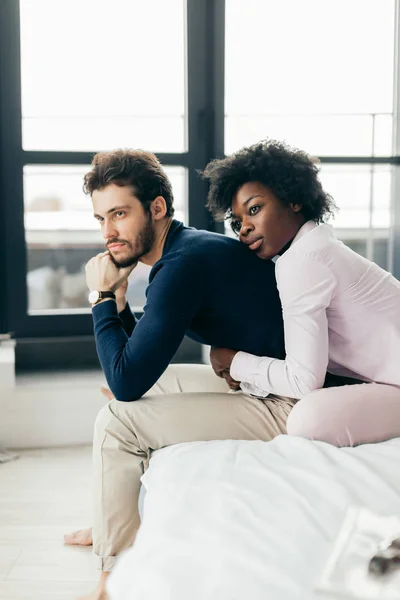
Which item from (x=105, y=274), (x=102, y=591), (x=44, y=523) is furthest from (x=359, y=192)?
(x=102, y=591)

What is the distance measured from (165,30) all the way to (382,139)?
45.2 inches

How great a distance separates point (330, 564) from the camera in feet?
2.74

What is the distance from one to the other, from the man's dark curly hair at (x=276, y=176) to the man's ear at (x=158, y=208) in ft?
0.44

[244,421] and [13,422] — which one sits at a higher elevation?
[244,421]

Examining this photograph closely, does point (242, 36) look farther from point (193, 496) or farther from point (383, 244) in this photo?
point (193, 496)

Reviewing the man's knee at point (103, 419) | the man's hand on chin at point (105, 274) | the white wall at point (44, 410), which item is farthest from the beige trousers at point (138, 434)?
the white wall at point (44, 410)

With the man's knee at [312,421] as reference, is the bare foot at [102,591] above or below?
below

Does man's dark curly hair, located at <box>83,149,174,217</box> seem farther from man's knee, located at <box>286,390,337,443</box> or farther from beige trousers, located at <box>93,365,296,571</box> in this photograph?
man's knee, located at <box>286,390,337,443</box>

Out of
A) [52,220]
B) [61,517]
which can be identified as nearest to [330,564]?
[61,517]

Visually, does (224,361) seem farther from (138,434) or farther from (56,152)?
(56,152)

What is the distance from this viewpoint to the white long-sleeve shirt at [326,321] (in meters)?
1.50

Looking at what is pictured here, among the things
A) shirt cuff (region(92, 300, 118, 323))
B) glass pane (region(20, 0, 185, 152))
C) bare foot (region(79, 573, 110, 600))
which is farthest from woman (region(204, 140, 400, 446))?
glass pane (region(20, 0, 185, 152))

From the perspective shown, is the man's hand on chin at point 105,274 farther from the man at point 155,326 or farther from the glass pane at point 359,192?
the glass pane at point 359,192

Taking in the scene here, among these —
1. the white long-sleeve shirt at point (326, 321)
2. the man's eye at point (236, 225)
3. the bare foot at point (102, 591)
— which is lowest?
the bare foot at point (102, 591)
